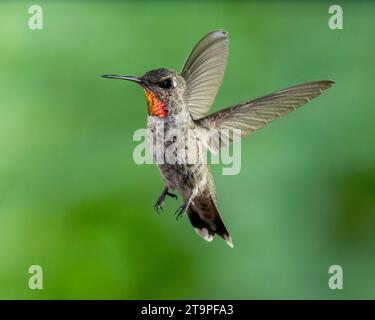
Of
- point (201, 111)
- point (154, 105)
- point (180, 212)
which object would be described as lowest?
point (180, 212)

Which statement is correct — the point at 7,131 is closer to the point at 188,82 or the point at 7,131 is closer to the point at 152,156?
the point at 188,82

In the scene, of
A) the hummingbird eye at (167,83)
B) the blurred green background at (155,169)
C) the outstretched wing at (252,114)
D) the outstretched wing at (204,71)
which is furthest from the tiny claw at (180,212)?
the blurred green background at (155,169)

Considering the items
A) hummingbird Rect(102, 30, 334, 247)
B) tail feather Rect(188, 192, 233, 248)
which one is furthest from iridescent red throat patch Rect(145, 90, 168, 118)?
tail feather Rect(188, 192, 233, 248)

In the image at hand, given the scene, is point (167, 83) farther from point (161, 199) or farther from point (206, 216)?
point (206, 216)

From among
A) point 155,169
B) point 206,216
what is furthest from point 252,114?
point 155,169

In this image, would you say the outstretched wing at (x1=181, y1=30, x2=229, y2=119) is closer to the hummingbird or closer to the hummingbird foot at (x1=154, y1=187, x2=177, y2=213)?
the hummingbird

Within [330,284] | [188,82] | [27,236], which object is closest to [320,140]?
[330,284]
